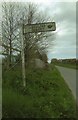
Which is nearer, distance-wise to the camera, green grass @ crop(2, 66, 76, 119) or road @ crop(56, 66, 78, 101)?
green grass @ crop(2, 66, 76, 119)

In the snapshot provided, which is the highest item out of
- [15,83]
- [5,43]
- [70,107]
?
[5,43]

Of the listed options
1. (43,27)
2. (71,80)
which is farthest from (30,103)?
(71,80)

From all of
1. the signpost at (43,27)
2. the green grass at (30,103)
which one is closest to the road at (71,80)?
the green grass at (30,103)

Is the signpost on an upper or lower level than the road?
upper

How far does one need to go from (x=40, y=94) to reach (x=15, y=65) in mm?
3245

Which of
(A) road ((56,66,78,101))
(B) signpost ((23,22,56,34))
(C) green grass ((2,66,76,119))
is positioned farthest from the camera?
Result: (A) road ((56,66,78,101))

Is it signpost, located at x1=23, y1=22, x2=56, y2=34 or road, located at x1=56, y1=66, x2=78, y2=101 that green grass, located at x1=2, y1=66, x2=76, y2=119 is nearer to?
signpost, located at x1=23, y1=22, x2=56, y2=34

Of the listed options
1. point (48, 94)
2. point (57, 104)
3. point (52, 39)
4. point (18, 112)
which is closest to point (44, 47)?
point (52, 39)

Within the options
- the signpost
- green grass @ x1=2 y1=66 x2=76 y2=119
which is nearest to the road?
green grass @ x1=2 y1=66 x2=76 y2=119

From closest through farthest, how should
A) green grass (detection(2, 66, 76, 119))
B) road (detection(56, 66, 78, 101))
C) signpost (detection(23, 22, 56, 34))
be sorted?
1. green grass (detection(2, 66, 76, 119))
2. signpost (detection(23, 22, 56, 34))
3. road (detection(56, 66, 78, 101))

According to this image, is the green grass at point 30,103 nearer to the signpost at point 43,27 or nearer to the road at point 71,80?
A: the signpost at point 43,27

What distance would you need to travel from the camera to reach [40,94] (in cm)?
898

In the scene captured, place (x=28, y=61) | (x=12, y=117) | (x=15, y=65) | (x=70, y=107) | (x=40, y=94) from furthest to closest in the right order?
(x=28, y=61), (x=15, y=65), (x=40, y=94), (x=70, y=107), (x=12, y=117)

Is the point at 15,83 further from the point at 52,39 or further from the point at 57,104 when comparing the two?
the point at 52,39
